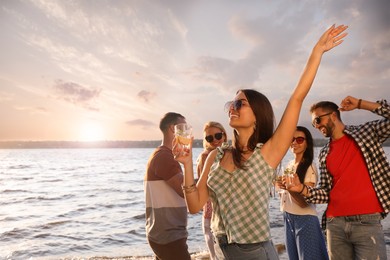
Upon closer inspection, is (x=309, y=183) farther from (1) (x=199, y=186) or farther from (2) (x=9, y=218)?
(2) (x=9, y=218)

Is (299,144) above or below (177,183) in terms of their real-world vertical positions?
above

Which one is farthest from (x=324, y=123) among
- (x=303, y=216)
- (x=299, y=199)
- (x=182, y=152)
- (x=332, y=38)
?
(x=182, y=152)

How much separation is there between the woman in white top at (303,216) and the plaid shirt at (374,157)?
0.70ft

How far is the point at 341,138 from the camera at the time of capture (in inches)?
175

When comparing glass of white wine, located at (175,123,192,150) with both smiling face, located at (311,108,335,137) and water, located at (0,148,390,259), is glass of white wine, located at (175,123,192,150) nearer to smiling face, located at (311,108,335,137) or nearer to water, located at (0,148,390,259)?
smiling face, located at (311,108,335,137)

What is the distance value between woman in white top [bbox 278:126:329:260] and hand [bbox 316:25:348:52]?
1.76m

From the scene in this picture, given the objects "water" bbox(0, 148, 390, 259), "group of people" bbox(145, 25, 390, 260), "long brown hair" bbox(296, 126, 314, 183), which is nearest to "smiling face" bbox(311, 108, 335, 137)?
"group of people" bbox(145, 25, 390, 260)

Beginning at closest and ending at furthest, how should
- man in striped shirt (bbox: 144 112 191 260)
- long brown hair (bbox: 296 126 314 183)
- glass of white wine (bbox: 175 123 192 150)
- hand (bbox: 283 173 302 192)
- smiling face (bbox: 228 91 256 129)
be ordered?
smiling face (bbox: 228 91 256 129)
glass of white wine (bbox: 175 123 192 150)
hand (bbox: 283 173 302 192)
man in striped shirt (bbox: 144 112 191 260)
long brown hair (bbox: 296 126 314 183)

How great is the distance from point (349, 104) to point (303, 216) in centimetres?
172

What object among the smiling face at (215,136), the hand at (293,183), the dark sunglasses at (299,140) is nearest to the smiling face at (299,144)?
the dark sunglasses at (299,140)

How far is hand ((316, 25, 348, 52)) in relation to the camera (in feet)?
8.60

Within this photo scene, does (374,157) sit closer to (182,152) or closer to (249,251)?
(249,251)

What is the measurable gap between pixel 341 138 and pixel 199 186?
8.69 ft

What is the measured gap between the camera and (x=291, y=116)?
8.10ft
